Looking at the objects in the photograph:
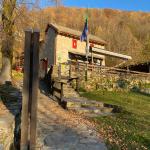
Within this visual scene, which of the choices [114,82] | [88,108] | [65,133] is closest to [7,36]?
[88,108]

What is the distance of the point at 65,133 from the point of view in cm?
1040

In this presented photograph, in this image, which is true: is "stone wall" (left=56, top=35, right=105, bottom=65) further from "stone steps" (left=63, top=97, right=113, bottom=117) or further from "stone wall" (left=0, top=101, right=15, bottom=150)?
"stone wall" (left=0, top=101, right=15, bottom=150)

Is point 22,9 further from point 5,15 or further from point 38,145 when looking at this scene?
point 38,145

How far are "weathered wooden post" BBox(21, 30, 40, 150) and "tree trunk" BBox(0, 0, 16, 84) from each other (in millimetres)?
11090

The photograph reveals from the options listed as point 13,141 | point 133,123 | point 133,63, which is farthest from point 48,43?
point 13,141

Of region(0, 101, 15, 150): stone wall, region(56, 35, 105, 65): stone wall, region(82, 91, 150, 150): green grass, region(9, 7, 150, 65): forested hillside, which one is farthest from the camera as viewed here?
region(9, 7, 150, 65): forested hillside

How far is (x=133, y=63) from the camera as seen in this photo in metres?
38.0

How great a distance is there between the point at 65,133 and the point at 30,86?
91.4 inches

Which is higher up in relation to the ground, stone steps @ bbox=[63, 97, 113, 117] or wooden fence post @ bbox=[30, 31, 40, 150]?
wooden fence post @ bbox=[30, 31, 40, 150]

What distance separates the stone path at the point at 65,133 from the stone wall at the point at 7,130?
0.69m

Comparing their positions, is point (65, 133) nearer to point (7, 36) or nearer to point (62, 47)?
point (7, 36)

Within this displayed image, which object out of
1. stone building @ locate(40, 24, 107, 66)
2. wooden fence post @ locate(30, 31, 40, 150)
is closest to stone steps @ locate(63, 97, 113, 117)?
wooden fence post @ locate(30, 31, 40, 150)

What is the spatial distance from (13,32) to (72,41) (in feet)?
68.0

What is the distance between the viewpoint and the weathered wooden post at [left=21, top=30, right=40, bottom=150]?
8.53m
